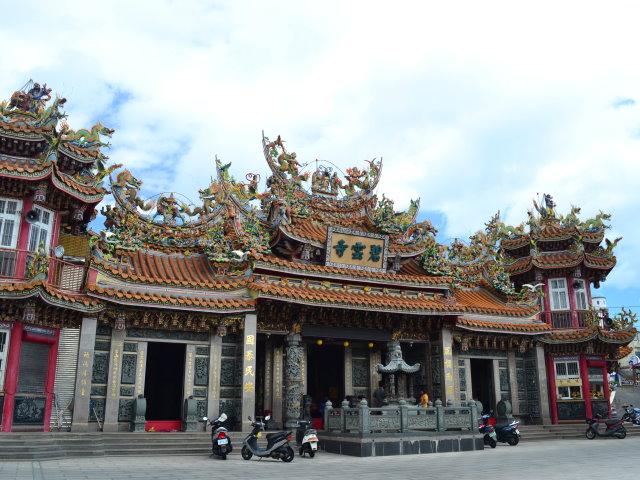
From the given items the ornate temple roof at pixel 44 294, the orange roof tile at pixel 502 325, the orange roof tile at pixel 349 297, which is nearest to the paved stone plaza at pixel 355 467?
the ornate temple roof at pixel 44 294

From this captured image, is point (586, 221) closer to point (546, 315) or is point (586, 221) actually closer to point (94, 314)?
point (546, 315)

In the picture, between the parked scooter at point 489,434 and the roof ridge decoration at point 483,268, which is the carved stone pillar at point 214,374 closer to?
the parked scooter at point 489,434

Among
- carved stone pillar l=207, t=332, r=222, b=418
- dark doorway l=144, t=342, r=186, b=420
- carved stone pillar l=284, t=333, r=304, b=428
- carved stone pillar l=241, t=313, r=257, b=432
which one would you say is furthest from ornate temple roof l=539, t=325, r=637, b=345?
dark doorway l=144, t=342, r=186, b=420

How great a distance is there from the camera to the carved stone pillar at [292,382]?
15734 mm

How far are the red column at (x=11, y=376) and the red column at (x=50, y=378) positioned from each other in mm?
802

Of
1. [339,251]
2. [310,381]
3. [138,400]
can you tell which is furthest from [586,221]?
[138,400]

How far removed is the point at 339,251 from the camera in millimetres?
18047

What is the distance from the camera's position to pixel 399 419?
545 inches

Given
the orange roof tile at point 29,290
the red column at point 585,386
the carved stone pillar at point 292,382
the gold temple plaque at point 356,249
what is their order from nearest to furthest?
1. the orange roof tile at point 29,290
2. the carved stone pillar at point 292,382
3. the gold temple plaque at point 356,249
4. the red column at point 585,386

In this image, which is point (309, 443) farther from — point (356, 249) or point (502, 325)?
point (502, 325)

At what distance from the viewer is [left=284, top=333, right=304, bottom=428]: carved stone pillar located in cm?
1573

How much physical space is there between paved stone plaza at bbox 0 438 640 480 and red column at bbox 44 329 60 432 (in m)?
2.53

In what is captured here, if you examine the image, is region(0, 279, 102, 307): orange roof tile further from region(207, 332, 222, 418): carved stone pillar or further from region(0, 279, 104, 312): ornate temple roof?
region(207, 332, 222, 418): carved stone pillar

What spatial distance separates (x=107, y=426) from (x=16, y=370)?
263 centimetres
